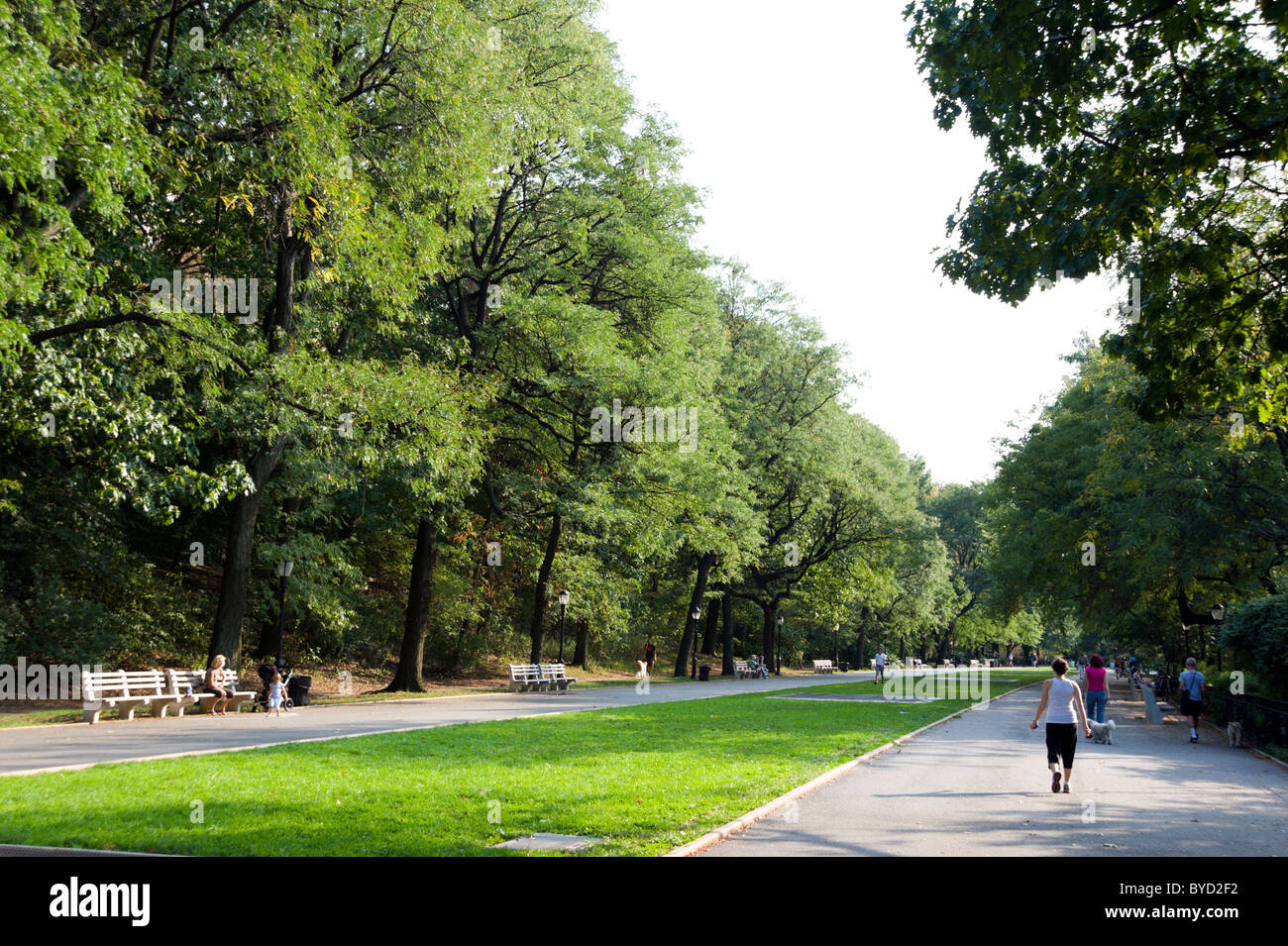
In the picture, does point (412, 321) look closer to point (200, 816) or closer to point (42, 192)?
point (42, 192)

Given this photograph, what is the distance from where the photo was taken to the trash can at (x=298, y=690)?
68.6 ft

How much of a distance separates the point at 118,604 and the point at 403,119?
574 inches

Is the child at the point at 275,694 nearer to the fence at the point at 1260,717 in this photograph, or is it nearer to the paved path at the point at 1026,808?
the paved path at the point at 1026,808

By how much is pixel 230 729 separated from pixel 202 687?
4642mm

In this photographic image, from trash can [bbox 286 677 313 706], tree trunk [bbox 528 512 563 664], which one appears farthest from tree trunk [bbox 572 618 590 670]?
Result: trash can [bbox 286 677 313 706]

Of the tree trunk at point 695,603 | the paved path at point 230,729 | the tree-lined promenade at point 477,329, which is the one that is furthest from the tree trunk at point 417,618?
the tree trunk at point 695,603

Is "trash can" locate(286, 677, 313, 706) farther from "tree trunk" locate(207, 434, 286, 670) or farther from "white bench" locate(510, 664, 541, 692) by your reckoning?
"white bench" locate(510, 664, 541, 692)

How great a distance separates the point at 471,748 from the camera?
513 inches

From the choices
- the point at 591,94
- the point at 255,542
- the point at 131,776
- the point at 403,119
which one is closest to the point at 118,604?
the point at 255,542

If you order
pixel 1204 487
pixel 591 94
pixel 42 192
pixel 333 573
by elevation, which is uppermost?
pixel 591 94

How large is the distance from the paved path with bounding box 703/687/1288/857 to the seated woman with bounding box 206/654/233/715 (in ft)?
42.5

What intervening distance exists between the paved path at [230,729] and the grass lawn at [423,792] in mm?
1065

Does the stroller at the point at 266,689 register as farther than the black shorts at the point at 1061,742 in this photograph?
Yes

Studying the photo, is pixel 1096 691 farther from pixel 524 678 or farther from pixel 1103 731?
pixel 524 678
